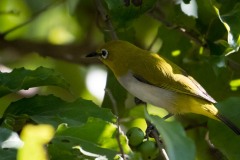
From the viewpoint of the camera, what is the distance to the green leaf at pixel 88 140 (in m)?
3.31

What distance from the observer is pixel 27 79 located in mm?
3893

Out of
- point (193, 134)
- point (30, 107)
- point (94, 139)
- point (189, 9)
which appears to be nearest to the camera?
point (94, 139)

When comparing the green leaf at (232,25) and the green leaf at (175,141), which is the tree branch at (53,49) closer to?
the green leaf at (232,25)

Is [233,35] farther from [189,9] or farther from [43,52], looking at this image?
[43,52]

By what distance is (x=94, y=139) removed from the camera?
3.35 meters

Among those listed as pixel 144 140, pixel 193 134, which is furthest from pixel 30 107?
pixel 193 134

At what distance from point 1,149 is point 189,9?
1821 millimetres

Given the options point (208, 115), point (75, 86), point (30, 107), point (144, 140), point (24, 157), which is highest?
point (24, 157)

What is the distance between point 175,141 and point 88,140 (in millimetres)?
530

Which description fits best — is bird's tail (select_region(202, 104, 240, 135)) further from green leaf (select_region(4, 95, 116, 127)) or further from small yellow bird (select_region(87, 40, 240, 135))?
green leaf (select_region(4, 95, 116, 127))

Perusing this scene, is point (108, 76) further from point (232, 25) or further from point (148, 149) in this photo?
point (148, 149)

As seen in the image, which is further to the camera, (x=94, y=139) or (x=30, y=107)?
(x=30, y=107)

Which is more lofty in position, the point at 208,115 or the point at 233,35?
the point at 233,35

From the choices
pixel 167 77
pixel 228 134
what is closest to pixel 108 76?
pixel 167 77
